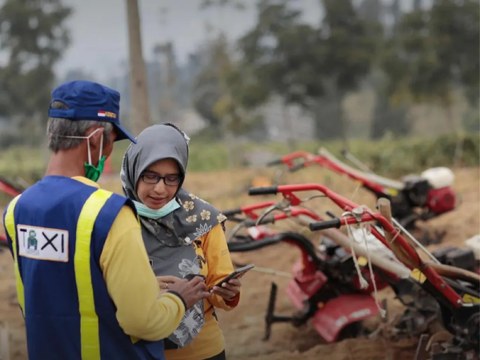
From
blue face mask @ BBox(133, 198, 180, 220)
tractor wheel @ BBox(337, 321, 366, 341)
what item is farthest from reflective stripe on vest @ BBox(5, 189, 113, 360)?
tractor wheel @ BBox(337, 321, 366, 341)

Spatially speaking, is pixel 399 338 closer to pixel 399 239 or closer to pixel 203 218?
pixel 399 239

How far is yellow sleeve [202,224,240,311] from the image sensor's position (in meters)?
2.19

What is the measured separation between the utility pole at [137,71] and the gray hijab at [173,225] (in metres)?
4.92

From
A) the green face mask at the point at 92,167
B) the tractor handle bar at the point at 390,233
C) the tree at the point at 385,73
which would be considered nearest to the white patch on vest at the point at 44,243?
the green face mask at the point at 92,167

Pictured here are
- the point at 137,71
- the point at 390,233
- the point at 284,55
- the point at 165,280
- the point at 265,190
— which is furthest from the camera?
the point at 284,55

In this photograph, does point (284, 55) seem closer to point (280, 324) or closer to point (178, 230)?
point (280, 324)

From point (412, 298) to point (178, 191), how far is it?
2.28 metres

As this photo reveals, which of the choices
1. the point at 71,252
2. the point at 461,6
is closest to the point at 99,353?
the point at 71,252

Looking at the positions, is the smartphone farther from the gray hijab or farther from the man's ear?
the man's ear

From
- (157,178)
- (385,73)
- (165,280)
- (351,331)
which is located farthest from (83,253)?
(385,73)

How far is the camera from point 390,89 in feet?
58.0

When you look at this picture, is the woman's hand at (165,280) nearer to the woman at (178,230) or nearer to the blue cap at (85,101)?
the woman at (178,230)

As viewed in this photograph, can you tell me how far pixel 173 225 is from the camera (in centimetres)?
217

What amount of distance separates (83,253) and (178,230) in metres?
0.65
